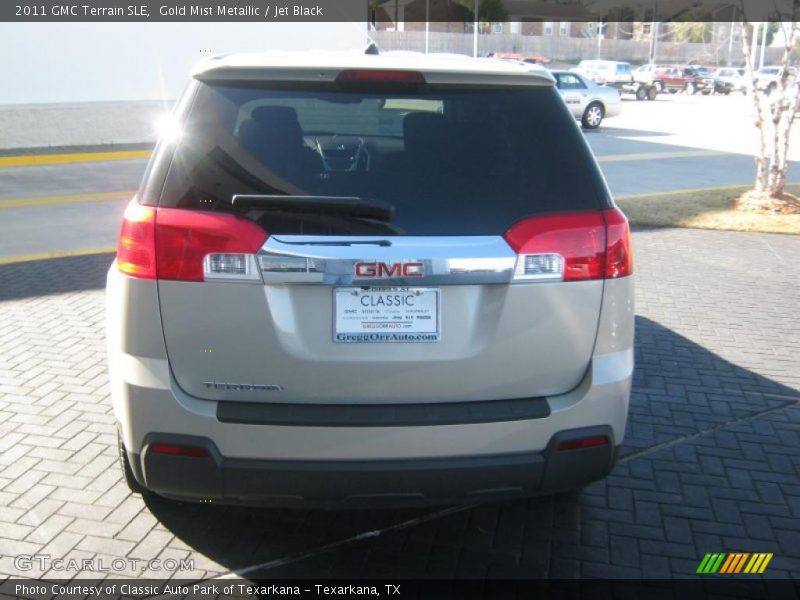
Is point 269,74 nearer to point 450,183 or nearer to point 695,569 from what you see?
point 450,183

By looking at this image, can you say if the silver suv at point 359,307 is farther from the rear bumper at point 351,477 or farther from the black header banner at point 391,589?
the black header banner at point 391,589

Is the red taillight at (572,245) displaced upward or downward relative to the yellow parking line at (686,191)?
upward

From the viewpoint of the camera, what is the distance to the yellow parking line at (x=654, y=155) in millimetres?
17438

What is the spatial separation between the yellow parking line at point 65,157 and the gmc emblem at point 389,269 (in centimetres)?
1439

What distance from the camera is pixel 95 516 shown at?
11.8ft

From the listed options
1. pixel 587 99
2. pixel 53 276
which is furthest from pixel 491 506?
pixel 587 99

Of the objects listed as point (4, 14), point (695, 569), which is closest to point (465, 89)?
point (695, 569)

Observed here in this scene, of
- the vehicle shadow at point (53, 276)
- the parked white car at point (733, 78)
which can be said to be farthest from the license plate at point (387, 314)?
the parked white car at point (733, 78)

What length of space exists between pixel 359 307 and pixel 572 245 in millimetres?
748

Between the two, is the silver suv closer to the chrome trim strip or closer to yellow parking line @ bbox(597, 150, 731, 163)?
the chrome trim strip

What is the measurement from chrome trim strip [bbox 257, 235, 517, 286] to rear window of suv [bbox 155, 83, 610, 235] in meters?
0.04

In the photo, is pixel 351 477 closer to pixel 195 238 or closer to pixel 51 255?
pixel 195 238

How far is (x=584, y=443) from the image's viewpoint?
9.73 ft

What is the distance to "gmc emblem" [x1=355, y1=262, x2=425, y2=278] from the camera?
272 cm
